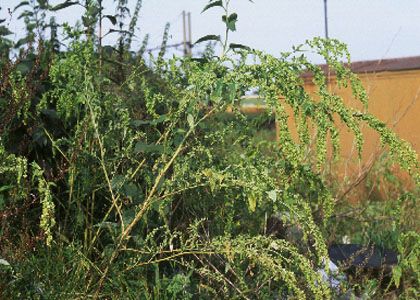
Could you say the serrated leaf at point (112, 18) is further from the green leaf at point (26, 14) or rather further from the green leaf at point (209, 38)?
the green leaf at point (209, 38)

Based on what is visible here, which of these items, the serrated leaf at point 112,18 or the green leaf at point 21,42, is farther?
the green leaf at point 21,42

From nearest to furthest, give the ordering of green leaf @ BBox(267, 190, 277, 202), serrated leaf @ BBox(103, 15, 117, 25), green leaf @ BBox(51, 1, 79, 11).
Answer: green leaf @ BBox(267, 190, 277, 202) < green leaf @ BBox(51, 1, 79, 11) < serrated leaf @ BBox(103, 15, 117, 25)

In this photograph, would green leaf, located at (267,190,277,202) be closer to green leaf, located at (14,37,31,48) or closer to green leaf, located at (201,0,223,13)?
green leaf, located at (201,0,223,13)

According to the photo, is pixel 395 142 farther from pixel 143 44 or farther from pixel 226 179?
pixel 143 44

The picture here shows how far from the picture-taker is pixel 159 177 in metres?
3.40

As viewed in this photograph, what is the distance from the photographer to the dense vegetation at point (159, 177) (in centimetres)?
345

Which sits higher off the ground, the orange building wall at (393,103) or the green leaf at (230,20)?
the green leaf at (230,20)

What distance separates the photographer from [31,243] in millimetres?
3598

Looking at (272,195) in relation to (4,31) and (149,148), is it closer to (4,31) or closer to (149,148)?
(149,148)

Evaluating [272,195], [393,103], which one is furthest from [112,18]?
[393,103]

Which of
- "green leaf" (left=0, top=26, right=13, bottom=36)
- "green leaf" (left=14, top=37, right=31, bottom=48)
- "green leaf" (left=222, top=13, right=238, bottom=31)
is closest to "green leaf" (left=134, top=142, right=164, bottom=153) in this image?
"green leaf" (left=222, top=13, right=238, bottom=31)

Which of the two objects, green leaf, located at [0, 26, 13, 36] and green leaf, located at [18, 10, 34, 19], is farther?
green leaf, located at [18, 10, 34, 19]

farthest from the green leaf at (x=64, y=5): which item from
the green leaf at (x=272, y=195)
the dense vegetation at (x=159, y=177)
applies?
the green leaf at (x=272, y=195)

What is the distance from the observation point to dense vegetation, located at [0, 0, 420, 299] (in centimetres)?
345
